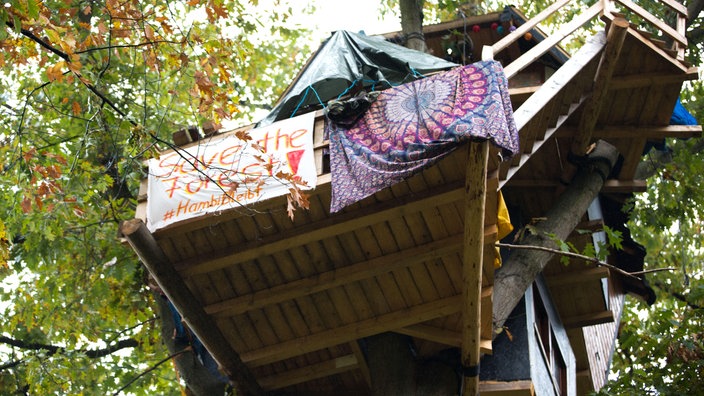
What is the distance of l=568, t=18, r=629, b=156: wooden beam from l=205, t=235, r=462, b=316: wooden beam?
299 centimetres

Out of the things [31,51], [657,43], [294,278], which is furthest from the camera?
[657,43]

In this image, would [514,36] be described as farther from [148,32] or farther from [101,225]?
[101,225]

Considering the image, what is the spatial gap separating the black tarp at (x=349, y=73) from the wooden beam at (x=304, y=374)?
2.93 meters

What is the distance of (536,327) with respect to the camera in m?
11.8

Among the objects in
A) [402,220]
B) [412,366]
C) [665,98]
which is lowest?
[412,366]

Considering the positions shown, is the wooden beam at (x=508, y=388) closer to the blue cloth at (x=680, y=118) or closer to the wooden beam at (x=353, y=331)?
the wooden beam at (x=353, y=331)

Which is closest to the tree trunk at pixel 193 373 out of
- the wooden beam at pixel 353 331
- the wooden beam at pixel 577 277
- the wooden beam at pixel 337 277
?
the wooden beam at pixel 353 331

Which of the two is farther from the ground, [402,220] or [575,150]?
[575,150]

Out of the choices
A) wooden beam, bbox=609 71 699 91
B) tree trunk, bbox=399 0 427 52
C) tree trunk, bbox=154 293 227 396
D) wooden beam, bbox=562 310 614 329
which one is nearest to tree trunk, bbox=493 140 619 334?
wooden beam, bbox=609 71 699 91

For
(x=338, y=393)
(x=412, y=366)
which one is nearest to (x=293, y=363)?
(x=338, y=393)

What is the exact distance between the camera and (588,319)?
13.7m

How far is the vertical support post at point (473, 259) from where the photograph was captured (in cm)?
886

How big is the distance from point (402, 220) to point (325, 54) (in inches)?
111

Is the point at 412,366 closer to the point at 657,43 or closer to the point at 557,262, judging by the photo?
the point at 557,262
